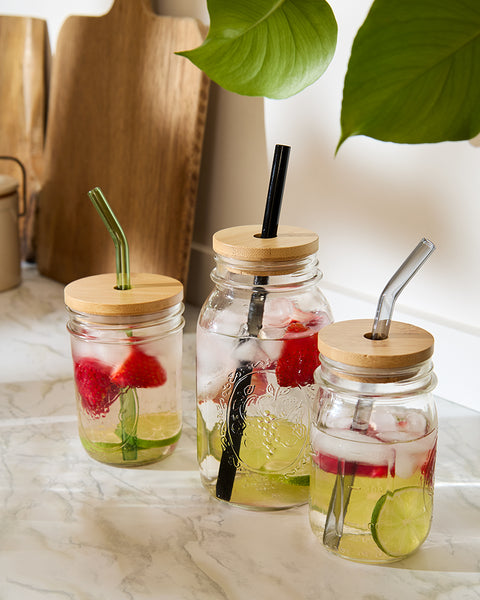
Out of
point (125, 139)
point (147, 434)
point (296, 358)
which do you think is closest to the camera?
point (296, 358)

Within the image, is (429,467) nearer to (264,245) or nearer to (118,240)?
(264,245)

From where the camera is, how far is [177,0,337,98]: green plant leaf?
482 millimetres

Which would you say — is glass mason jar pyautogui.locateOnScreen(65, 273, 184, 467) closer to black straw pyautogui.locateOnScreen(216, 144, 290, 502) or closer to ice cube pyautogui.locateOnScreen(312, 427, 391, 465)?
black straw pyautogui.locateOnScreen(216, 144, 290, 502)

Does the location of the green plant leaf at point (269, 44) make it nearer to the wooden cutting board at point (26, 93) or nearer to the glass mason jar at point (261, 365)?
the glass mason jar at point (261, 365)

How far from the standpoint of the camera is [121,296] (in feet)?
2.18

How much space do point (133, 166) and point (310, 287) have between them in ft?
1.92

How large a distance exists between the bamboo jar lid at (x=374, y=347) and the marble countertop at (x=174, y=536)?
0.18 m

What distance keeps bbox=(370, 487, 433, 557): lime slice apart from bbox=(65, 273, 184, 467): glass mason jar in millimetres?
252

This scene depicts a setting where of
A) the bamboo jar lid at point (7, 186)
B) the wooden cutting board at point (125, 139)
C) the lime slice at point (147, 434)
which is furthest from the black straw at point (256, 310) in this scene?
the bamboo jar lid at point (7, 186)

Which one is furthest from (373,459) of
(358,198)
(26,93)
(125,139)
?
(26,93)

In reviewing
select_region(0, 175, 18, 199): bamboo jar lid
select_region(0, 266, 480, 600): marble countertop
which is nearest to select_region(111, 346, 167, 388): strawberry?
select_region(0, 266, 480, 600): marble countertop

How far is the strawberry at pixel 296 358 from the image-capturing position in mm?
611

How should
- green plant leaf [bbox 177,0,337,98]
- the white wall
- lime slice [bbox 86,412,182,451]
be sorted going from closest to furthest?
green plant leaf [bbox 177,0,337,98], lime slice [bbox 86,412,182,451], the white wall

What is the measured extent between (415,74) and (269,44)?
0.57 ft
